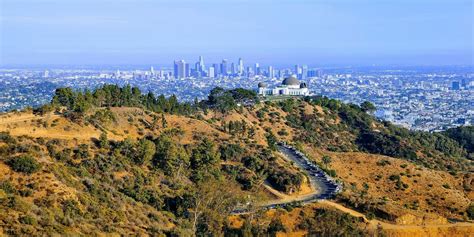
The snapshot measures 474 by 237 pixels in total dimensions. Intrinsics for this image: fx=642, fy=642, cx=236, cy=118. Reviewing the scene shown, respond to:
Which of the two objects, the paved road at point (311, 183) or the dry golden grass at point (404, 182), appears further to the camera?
the dry golden grass at point (404, 182)

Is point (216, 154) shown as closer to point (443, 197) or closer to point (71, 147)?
point (71, 147)

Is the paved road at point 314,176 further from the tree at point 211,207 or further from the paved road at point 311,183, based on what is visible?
the tree at point 211,207

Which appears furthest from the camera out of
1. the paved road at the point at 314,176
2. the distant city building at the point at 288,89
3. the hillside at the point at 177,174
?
the distant city building at the point at 288,89

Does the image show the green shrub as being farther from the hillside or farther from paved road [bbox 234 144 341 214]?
paved road [bbox 234 144 341 214]

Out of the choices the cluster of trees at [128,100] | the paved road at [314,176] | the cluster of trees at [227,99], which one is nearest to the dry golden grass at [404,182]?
the paved road at [314,176]

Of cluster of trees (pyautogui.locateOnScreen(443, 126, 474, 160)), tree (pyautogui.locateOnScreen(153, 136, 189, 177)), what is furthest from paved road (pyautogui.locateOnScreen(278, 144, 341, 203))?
cluster of trees (pyautogui.locateOnScreen(443, 126, 474, 160))

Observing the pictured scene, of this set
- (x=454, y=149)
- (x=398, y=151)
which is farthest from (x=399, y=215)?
(x=454, y=149)

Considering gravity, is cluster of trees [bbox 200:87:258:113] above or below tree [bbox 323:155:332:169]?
above

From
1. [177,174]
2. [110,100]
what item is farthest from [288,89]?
[177,174]
